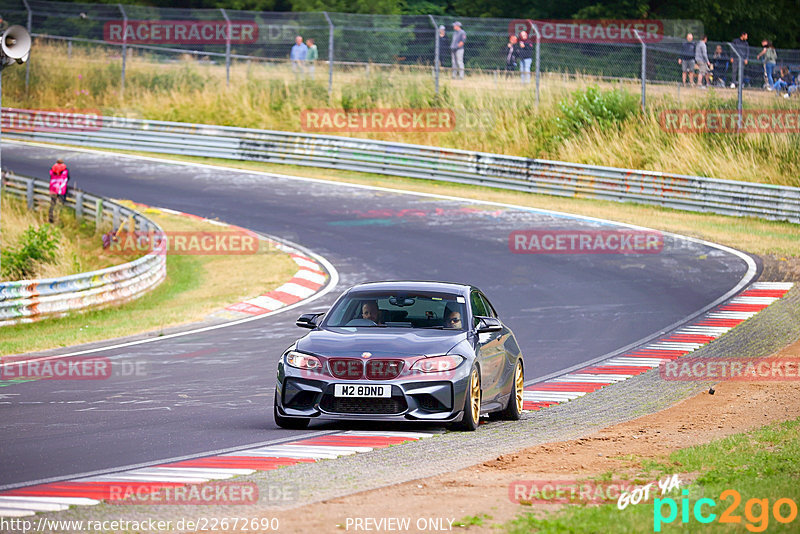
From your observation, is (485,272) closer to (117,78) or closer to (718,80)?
(718,80)

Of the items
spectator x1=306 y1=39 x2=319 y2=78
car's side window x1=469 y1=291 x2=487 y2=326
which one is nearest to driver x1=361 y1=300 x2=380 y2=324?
car's side window x1=469 y1=291 x2=487 y2=326

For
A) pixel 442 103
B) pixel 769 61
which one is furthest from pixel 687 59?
pixel 442 103

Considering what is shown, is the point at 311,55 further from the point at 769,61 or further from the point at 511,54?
the point at 769,61

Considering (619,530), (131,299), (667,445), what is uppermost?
(619,530)

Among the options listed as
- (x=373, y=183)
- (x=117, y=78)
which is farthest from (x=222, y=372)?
(x=117, y=78)

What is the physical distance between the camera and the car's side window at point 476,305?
38.5 feet

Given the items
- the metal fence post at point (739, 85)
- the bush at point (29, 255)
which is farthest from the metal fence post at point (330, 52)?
the bush at point (29, 255)

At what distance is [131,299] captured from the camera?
880 inches

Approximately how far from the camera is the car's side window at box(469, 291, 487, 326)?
38.5ft

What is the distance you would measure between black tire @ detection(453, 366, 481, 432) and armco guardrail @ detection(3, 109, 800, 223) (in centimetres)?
2009

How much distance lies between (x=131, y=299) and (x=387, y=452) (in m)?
13.8

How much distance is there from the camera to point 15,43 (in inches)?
750

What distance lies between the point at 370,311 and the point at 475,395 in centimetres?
145

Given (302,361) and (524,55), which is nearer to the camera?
(302,361)
